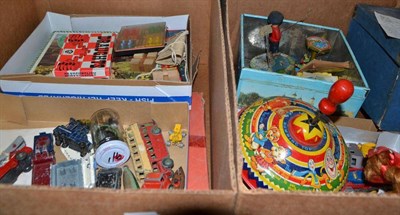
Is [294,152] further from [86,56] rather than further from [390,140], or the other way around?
[86,56]

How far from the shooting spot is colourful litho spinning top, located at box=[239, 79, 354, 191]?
57 cm

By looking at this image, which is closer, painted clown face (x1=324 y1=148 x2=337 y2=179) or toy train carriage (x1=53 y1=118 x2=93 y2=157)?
painted clown face (x1=324 y1=148 x2=337 y2=179)

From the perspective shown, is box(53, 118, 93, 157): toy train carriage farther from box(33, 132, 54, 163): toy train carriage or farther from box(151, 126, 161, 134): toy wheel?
box(151, 126, 161, 134): toy wheel

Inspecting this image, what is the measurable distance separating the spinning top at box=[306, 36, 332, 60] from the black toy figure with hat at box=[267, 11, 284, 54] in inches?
3.9

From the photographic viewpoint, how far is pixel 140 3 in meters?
0.97

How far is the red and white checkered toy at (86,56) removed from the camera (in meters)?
0.82

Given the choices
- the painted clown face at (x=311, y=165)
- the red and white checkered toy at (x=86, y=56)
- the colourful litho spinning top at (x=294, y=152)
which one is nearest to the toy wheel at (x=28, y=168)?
the red and white checkered toy at (x=86, y=56)

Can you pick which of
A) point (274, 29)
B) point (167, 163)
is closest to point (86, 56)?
point (167, 163)

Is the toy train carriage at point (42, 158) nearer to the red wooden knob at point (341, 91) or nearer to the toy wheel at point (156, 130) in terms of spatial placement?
the toy wheel at point (156, 130)

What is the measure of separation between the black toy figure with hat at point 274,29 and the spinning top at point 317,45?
0.10m

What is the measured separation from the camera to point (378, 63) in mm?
813

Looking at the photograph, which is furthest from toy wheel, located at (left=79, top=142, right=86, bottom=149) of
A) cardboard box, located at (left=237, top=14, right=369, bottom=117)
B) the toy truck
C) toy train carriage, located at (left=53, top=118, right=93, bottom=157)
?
cardboard box, located at (left=237, top=14, right=369, bottom=117)

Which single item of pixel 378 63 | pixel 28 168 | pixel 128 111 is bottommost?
pixel 28 168

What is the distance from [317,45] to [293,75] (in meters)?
0.14
